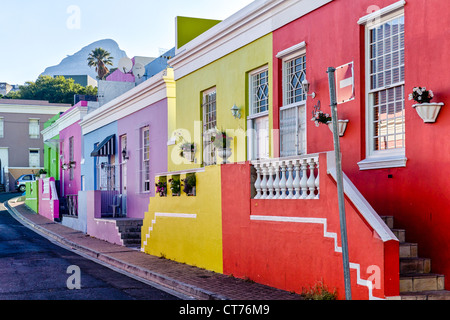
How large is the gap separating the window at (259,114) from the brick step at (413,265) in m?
4.97

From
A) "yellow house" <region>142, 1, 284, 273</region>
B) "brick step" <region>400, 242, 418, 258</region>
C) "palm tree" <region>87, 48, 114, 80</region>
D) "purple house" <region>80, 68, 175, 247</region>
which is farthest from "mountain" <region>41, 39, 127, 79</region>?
"brick step" <region>400, 242, 418, 258</region>

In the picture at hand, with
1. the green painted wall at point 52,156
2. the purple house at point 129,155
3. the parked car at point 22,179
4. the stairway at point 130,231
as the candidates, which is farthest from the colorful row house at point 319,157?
the parked car at point 22,179

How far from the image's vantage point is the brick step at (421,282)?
7.46m

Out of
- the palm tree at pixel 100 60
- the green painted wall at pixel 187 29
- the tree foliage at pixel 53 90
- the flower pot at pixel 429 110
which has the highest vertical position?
the palm tree at pixel 100 60

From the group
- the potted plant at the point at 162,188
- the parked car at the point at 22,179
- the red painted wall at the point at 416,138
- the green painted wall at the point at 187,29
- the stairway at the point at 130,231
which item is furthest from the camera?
the parked car at the point at 22,179

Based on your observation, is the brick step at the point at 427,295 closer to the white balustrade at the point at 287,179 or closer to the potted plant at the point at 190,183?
the white balustrade at the point at 287,179

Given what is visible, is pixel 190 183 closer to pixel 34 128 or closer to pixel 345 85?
pixel 345 85

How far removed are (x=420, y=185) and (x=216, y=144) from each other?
6317 millimetres

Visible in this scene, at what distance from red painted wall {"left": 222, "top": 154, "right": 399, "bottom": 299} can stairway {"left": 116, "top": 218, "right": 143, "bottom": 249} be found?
22.3 feet

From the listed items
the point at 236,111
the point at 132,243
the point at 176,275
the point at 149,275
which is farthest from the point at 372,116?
the point at 132,243

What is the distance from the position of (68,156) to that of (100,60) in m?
37.1

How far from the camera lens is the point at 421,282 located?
757cm

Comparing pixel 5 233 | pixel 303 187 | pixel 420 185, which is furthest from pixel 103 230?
pixel 420 185
